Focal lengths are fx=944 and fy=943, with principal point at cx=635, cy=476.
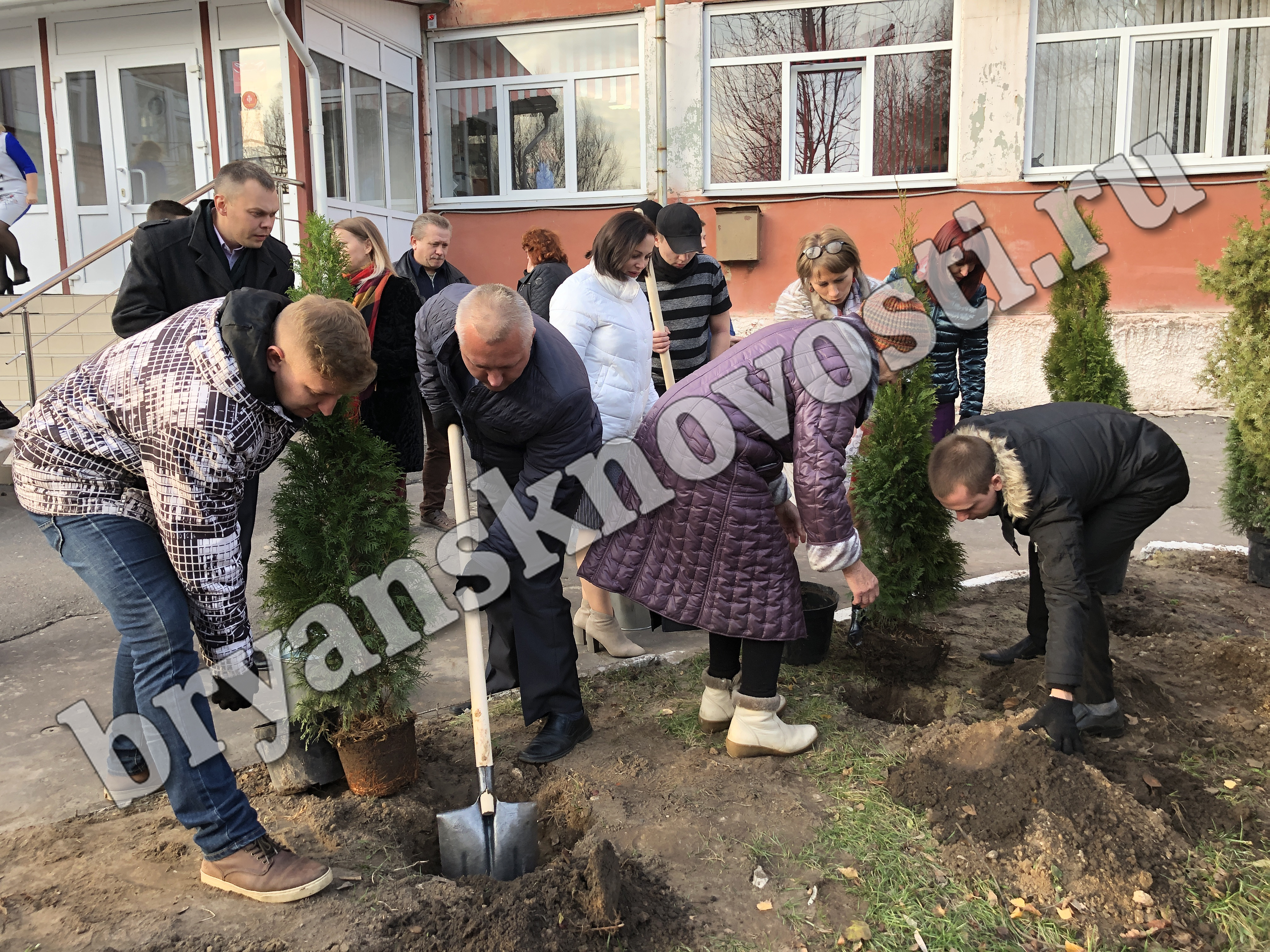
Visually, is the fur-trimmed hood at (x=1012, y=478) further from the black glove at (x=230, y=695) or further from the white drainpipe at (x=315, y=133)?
the white drainpipe at (x=315, y=133)

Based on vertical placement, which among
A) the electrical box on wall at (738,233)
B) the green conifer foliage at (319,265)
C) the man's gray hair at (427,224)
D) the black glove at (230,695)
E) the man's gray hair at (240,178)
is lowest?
the black glove at (230,695)

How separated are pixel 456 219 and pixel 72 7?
15.5ft

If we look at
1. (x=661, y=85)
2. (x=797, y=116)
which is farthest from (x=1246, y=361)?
(x=661, y=85)

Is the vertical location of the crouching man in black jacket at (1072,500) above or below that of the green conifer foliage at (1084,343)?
below

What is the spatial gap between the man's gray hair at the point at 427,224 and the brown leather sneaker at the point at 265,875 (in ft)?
14.9

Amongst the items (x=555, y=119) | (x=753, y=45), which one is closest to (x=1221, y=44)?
(x=753, y=45)

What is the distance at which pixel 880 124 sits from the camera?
36.9 feet

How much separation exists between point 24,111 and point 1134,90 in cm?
1291

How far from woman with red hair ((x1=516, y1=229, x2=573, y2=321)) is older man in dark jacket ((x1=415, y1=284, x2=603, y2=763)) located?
5.10 feet

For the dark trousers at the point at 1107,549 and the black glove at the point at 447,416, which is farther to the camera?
the black glove at the point at 447,416

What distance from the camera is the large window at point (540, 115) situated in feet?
39.3

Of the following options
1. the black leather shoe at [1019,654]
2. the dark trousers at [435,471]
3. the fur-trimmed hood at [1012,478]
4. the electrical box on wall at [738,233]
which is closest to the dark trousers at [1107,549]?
the fur-trimmed hood at [1012,478]

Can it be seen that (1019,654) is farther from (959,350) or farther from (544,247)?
(544,247)

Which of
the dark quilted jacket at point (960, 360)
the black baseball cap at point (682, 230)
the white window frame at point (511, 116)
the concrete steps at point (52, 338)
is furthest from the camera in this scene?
the white window frame at point (511, 116)
